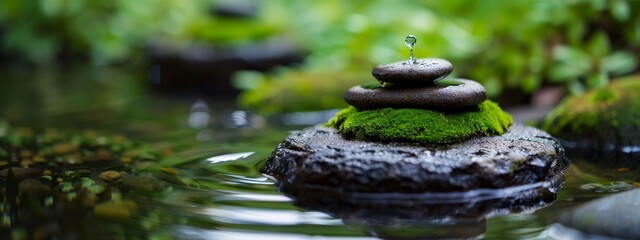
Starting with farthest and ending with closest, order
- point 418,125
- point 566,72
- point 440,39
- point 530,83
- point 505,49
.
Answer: point 440,39 < point 505,49 < point 530,83 < point 566,72 < point 418,125

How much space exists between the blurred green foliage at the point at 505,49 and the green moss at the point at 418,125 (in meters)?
2.36

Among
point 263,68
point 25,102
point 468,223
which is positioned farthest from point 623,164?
point 25,102

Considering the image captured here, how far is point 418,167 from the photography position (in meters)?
2.88

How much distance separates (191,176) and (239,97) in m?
3.61

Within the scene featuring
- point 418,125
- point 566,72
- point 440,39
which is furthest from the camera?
point 440,39

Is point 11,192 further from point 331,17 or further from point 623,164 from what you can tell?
point 331,17

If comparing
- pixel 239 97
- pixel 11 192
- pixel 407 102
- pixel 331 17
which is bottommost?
pixel 11 192

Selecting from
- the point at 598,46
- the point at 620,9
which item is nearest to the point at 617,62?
the point at 598,46

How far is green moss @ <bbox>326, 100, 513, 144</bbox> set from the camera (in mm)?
3180

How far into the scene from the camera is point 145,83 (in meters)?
8.41

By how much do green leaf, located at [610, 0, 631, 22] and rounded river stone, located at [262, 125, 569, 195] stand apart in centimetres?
280

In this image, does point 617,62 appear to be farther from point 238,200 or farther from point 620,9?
point 238,200

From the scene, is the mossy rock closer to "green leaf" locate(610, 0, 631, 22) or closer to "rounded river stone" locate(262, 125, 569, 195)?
"rounded river stone" locate(262, 125, 569, 195)

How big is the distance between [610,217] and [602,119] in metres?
1.85
